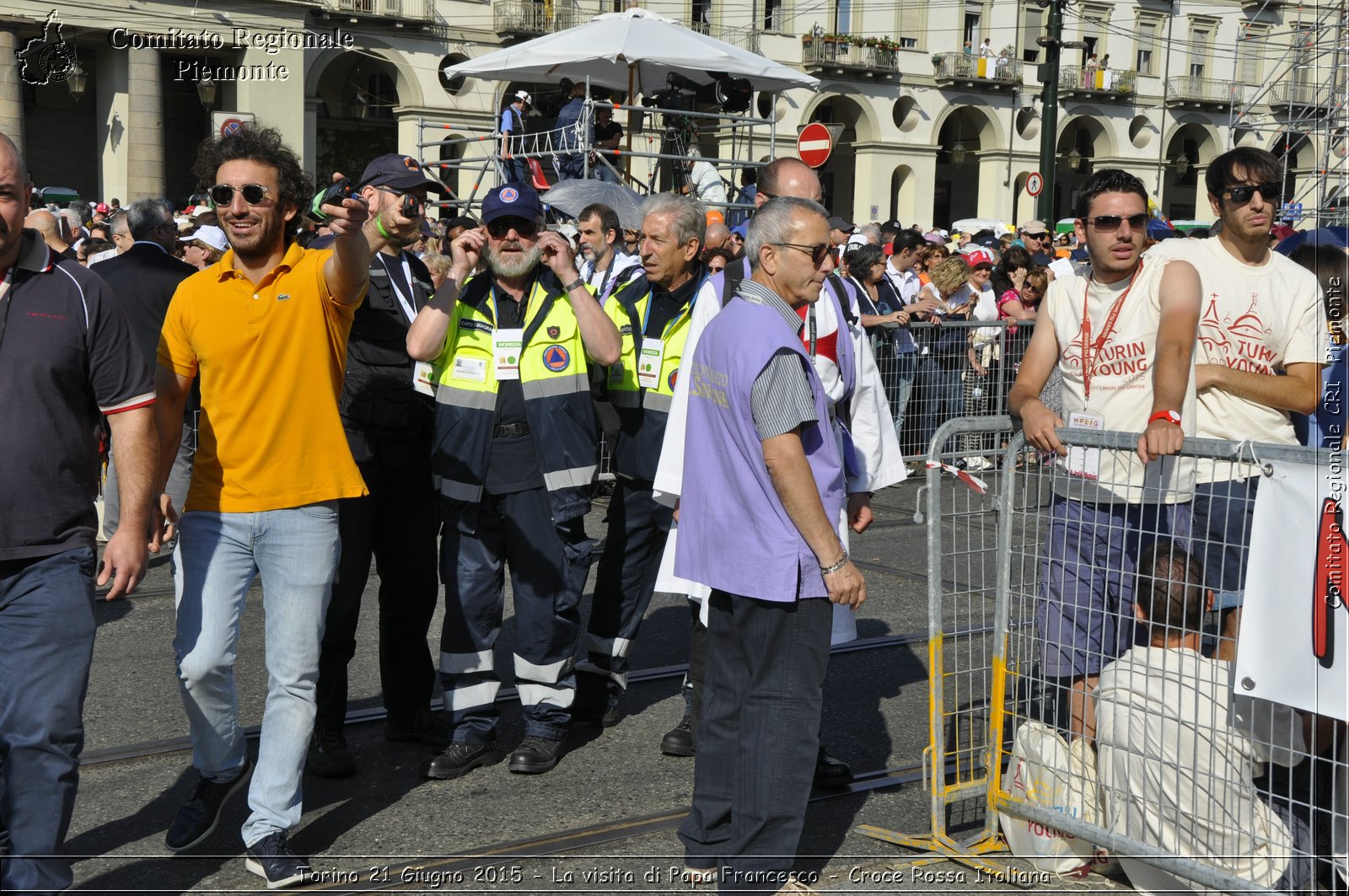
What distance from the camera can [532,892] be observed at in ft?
13.2

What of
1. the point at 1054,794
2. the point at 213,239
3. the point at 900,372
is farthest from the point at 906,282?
the point at 1054,794

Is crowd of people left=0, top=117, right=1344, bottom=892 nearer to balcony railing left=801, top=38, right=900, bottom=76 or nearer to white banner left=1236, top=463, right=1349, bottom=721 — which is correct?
white banner left=1236, top=463, right=1349, bottom=721

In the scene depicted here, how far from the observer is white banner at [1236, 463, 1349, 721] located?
3213 mm

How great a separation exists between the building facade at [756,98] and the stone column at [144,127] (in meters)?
0.06

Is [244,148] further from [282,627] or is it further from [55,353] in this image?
[282,627]

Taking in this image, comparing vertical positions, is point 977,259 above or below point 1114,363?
above

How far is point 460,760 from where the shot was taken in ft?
16.4

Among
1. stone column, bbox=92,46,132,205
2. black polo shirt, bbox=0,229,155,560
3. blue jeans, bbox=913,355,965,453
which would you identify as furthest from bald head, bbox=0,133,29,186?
stone column, bbox=92,46,132,205

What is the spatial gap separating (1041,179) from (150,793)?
74.5 ft

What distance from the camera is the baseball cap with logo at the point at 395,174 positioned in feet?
15.1

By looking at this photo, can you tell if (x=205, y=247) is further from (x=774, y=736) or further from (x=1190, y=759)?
(x=1190, y=759)

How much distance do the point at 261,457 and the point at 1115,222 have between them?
283cm

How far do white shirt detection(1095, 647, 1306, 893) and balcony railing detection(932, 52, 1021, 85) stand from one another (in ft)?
163

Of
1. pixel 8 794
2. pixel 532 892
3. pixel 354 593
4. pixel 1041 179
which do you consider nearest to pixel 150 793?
pixel 354 593
